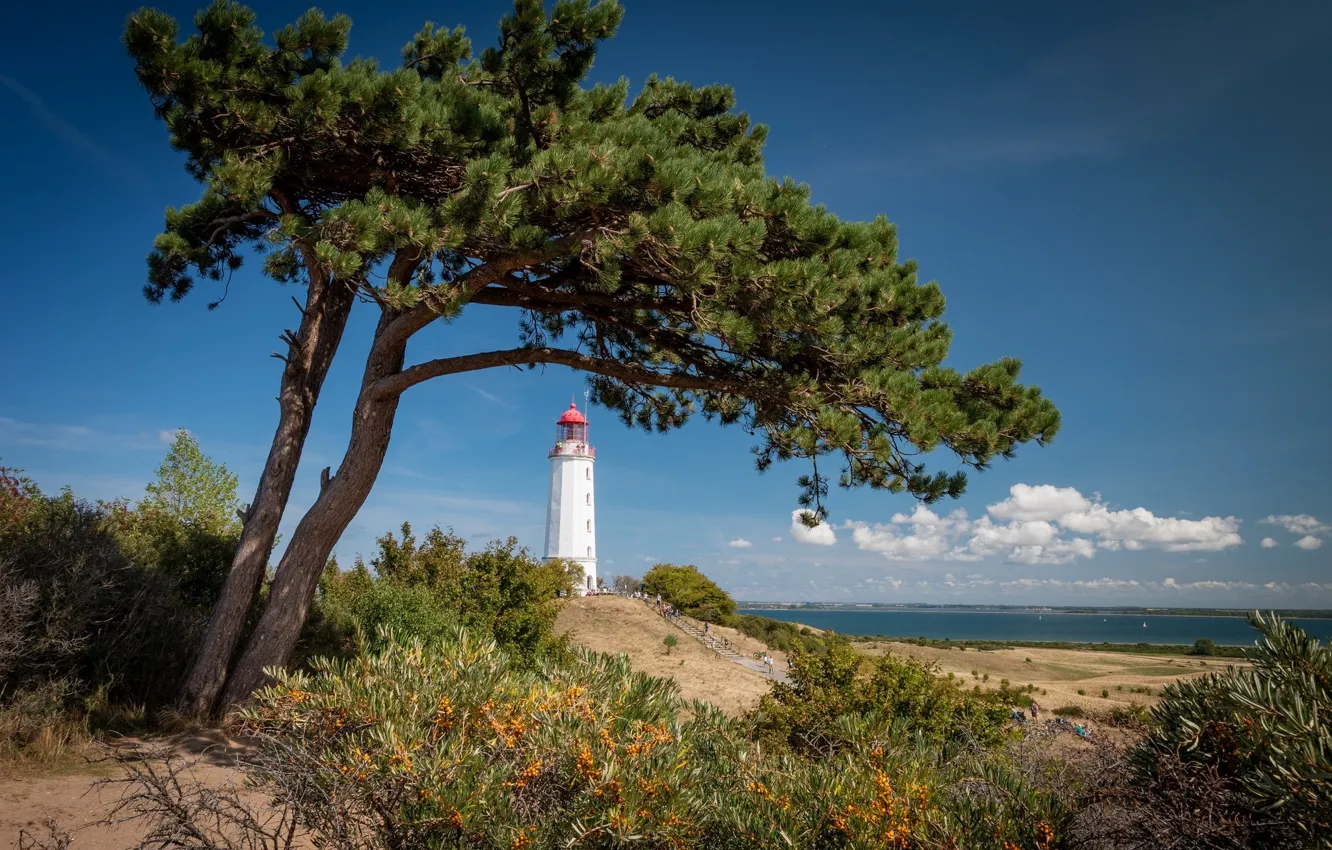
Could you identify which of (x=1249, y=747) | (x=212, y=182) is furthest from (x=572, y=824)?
(x=212, y=182)

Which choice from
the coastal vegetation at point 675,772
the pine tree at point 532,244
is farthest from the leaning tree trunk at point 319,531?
the coastal vegetation at point 675,772

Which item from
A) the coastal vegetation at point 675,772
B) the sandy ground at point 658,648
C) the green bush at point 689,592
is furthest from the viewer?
the green bush at point 689,592

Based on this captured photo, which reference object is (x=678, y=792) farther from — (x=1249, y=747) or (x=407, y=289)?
(x=407, y=289)

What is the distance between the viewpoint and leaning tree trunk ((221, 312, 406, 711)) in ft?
28.5

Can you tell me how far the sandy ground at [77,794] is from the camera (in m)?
5.60

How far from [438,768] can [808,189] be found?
6.82 m

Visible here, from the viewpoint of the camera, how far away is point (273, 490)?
9555 millimetres

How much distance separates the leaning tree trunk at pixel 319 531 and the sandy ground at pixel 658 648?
9.07 meters

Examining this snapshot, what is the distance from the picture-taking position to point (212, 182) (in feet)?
25.3

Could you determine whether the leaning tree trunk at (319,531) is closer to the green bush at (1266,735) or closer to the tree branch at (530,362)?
the tree branch at (530,362)

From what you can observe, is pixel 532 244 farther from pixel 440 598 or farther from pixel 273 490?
pixel 440 598

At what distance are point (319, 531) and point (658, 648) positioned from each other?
18.2 m

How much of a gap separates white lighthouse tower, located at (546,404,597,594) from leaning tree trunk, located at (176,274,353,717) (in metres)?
28.1

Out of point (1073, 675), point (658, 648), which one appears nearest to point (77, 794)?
point (658, 648)
